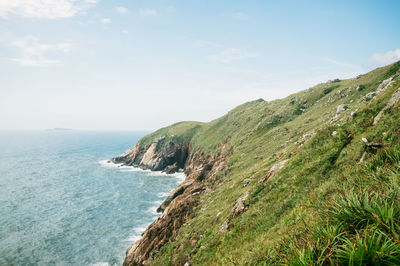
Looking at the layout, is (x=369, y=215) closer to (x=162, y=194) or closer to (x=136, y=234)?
(x=136, y=234)

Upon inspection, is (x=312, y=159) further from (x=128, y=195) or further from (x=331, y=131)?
(x=128, y=195)

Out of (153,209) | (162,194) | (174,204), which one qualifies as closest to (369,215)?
(174,204)

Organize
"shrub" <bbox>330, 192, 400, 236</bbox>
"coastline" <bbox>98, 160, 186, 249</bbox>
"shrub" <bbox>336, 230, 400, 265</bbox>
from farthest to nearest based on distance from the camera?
"coastline" <bbox>98, 160, 186, 249</bbox>, "shrub" <bbox>330, 192, 400, 236</bbox>, "shrub" <bbox>336, 230, 400, 265</bbox>

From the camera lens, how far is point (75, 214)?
50.1m

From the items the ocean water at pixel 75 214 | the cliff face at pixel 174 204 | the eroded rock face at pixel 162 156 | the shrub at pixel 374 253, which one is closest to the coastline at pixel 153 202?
the ocean water at pixel 75 214

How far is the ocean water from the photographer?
3444 centimetres

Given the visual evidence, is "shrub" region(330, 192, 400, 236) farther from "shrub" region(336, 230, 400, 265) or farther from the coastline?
the coastline

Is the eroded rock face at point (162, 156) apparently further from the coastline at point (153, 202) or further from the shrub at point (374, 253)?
the shrub at point (374, 253)

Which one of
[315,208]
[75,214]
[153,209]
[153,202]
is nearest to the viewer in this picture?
[315,208]

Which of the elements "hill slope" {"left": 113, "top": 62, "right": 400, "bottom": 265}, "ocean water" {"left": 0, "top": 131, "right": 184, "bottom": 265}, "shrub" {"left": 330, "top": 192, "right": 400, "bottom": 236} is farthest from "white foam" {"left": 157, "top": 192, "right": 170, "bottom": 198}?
"shrub" {"left": 330, "top": 192, "right": 400, "bottom": 236}

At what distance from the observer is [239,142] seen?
198 ft

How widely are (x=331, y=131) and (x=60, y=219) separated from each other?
63.8 m

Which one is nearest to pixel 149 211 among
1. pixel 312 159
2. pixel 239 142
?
pixel 239 142

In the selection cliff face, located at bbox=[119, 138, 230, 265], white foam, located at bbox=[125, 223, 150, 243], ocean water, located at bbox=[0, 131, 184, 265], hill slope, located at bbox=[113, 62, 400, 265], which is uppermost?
hill slope, located at bbox=[113, 62, 400, 265]
